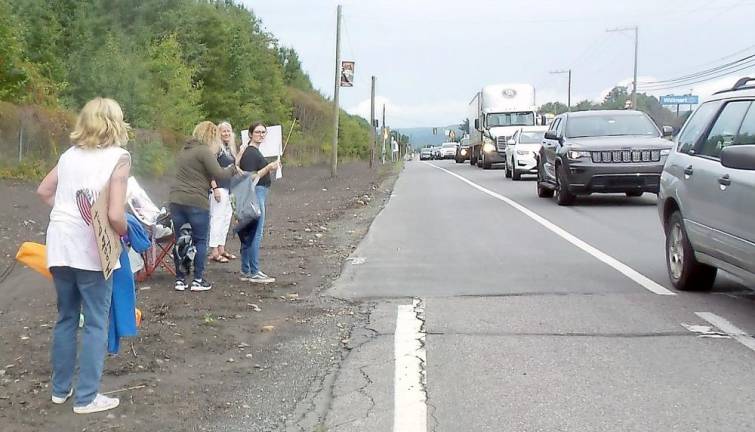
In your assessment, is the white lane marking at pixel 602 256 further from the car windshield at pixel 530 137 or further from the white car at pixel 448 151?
the white car at pixel 448 151

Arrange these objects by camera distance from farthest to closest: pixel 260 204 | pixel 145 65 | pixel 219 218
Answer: pixel 145 65
pixel 219 218
pixel 260 204

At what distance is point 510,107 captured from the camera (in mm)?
39188

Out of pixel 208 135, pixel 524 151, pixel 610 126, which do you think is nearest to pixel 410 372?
pixel 208 135

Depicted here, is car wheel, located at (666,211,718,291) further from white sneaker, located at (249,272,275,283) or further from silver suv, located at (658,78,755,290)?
white sneaker, located at (249,272,275,283)

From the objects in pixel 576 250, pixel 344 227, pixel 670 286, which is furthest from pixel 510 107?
pixel 670 286

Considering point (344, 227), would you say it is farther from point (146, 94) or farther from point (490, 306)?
point (146, 94)

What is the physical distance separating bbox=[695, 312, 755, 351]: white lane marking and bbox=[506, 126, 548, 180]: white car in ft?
65.9

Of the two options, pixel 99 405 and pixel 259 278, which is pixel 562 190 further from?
pixel 99 405

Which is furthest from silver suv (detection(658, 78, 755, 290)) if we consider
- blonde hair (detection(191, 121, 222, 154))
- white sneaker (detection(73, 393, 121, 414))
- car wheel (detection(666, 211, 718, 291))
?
white sneaker (detection(73, 393, 121, 414))

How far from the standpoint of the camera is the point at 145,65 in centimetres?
2914

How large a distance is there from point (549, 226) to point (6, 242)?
7918mm

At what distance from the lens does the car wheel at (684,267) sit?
8.03 m

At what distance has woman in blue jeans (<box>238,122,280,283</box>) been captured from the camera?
895cm

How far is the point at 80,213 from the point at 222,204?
5.28m
